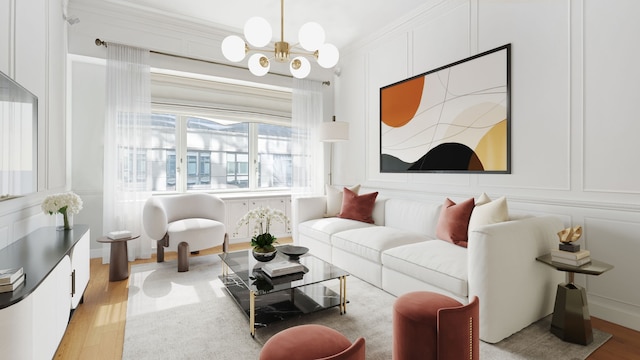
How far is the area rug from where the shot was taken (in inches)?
76.3

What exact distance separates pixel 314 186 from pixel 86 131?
319 centimetres

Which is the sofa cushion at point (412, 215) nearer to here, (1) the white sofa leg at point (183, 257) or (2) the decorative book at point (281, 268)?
(2) the decorative book at point (281, 268)

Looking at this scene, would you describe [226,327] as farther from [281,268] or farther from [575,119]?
[575,119]

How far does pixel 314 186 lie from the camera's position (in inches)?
207

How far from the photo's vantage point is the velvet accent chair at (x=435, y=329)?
1582 millimetres

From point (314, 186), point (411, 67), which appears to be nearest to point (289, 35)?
point (411, 67)

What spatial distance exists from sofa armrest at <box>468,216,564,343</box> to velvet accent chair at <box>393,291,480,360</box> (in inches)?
15.0

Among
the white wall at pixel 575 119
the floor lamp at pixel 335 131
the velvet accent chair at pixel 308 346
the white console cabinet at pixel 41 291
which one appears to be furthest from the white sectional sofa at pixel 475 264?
the white console cabinet at pixel 41 291

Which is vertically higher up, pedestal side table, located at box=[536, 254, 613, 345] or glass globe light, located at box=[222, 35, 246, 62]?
glass globe light, located at box=[222, 35, 246, 62]

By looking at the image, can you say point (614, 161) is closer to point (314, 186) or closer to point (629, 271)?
point (629, 271)

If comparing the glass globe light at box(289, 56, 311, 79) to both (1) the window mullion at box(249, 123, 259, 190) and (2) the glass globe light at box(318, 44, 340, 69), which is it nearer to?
(2) the glass globe light at box(318, 44, 340, 69)

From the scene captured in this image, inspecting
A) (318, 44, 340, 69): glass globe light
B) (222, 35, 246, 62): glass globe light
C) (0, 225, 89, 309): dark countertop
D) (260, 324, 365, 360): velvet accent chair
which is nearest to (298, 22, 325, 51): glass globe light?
(318, 44, 340, 69): glass globe light

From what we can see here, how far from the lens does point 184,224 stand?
12.1 feet

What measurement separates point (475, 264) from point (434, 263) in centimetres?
38
